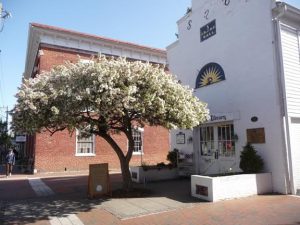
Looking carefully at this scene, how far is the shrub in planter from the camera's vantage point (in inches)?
435

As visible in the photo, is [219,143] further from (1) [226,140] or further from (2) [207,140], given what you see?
(2) [207,140]

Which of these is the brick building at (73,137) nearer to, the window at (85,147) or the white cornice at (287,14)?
the window at (85,147)

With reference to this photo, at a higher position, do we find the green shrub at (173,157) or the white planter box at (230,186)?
the green shrub at (173,157)

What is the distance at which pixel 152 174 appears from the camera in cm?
1459

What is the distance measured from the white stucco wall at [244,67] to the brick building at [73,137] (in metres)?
6.99

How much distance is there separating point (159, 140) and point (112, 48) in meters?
8.25

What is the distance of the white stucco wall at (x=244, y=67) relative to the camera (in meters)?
11.2

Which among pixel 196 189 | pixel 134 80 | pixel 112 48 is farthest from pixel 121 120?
pixel 112 48

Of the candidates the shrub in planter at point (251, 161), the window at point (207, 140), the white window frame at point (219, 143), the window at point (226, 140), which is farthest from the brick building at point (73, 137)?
the shrub in planter at point (251, 161)

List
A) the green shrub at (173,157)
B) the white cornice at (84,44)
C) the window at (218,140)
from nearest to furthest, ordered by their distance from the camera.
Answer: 1. the window at (218,140)
2. the green shrub at (173,157)
3. the white cornice at (84,44)

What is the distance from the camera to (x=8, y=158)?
1923cm

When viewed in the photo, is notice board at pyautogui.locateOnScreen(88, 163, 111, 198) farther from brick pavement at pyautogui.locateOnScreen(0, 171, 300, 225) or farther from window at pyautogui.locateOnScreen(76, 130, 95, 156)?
window at pyautogui.locateOnScreen(76, 130, 95, 156)

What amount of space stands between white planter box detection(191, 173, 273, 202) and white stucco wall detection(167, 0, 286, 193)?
1.70ft

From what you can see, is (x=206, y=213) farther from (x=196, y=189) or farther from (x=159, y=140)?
(x=159, y=140)
